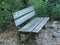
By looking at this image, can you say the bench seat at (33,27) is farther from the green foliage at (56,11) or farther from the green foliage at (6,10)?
the green foliage at (56,11)

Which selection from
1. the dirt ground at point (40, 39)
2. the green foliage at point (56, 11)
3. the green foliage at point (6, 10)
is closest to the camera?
the dirt ground at point (40, 39)

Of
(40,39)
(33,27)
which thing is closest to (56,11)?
(40,39)

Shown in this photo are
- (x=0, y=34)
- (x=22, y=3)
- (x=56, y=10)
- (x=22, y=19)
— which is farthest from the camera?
(x=56, y=10)

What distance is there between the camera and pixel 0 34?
5.93 m

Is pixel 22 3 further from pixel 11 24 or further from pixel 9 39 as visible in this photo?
pixel 9 39

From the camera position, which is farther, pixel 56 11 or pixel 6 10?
pixel 56 11

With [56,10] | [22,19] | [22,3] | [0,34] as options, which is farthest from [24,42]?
[56,10]

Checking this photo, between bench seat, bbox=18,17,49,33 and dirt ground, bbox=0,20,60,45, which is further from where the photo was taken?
dirt ground, bbox=0,20,60,45

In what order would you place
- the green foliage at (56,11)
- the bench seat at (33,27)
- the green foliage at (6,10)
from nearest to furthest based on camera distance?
the bench seat at (33,27) → the green foliage at (6,10) → the green foliage at (56,11)

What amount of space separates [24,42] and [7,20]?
160cm

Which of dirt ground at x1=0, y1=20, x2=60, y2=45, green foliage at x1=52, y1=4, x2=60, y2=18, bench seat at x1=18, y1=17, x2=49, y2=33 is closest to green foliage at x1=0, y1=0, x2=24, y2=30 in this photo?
dirt ground at x1=0, y1=20, x2=60, y2=45

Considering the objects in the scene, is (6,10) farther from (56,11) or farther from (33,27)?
(56,11)

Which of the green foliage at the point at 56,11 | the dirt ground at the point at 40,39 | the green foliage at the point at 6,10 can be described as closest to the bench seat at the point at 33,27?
the dirt ground at the point at 40,39

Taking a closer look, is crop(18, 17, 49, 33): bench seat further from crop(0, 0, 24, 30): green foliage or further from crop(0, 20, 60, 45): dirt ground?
crop(0, 0, 24, 30): green foliage
